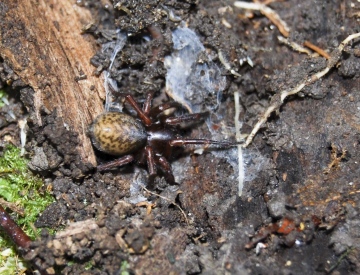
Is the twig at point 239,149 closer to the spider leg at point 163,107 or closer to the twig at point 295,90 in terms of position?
the twig at point 295,90

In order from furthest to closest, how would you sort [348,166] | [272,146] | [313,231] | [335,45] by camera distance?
1. [335,45]
2. [272,146]
3. [348,166]
4. [313,231]

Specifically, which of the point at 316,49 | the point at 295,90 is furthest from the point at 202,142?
the point at 316,49

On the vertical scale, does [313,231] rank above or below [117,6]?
below

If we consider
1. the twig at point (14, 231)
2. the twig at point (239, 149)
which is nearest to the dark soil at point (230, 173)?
the twig at point (239, 149)

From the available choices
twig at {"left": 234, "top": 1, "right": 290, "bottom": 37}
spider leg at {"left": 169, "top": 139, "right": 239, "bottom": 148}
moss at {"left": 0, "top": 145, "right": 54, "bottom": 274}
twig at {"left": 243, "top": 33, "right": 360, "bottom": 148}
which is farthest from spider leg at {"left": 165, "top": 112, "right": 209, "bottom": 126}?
moss at {"left": 0, "top": 145, "right": 54, "bottom": 274}

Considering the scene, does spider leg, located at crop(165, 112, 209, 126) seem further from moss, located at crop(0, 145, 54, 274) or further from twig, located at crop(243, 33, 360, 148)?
moss, located at crop(0, 145, 54, 274)

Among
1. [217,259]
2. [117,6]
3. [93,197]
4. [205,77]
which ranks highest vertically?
[117,6]

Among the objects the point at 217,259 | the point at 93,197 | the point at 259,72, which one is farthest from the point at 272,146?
the point at 93,197

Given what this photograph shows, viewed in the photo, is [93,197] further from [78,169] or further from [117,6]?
[117,6]
